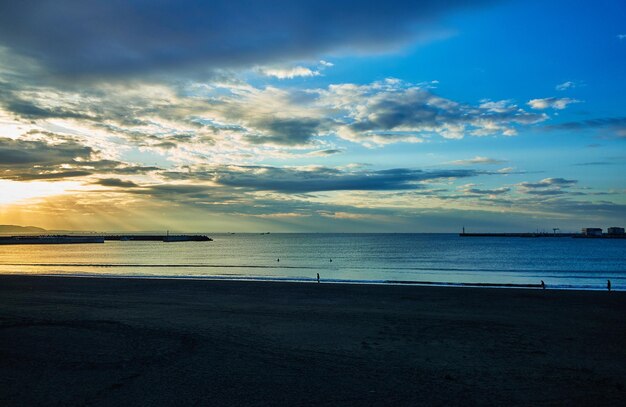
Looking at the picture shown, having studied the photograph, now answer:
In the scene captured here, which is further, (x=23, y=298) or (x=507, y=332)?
(x=23, y=298)

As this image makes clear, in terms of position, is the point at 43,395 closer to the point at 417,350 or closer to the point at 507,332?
the point at 417,350

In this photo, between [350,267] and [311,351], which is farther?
[350,267]

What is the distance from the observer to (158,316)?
1450 cm

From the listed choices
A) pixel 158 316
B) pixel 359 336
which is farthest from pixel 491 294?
pixel 158 316

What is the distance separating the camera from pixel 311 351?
392 inches

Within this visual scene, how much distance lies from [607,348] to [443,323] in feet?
13.8

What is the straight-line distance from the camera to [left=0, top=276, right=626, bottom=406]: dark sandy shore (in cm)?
723

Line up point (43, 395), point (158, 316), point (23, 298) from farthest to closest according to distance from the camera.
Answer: point (23, 298) < point (158, 316) < point (43, 395)

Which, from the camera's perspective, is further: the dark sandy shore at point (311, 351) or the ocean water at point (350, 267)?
the ocean water at point (350, 267)

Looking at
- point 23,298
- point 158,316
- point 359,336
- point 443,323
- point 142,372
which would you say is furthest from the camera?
point 23,298

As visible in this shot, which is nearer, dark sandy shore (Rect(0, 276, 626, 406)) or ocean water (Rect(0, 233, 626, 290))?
dark sandy shore (Rect(0, 276, 626, 406))

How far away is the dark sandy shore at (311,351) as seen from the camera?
285 inches

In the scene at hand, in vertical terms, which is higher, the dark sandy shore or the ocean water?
the dark sandy shore

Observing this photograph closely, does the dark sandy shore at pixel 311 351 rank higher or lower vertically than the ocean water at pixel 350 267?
higher
